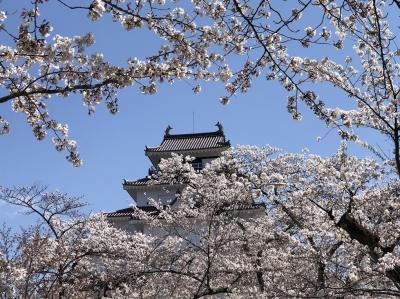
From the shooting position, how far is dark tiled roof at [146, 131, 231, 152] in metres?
28.4

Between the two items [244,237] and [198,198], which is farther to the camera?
[198,198]

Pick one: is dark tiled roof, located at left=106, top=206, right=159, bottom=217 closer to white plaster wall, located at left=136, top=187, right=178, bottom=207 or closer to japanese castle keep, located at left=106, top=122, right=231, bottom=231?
japanese castle keep, located at left=106, top=122, right=231, bottom=231

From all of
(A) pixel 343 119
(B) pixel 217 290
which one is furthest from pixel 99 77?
(B) pixel 217 290

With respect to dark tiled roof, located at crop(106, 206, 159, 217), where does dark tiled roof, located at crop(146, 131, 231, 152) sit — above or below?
above

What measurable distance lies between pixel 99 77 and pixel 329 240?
31.8ft

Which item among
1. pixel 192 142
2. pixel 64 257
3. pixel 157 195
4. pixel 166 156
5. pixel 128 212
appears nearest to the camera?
pixel 64 257

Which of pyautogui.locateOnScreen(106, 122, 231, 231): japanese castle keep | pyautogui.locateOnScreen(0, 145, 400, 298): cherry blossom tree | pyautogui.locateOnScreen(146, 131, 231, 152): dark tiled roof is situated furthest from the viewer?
pyautogui.locateOnScreen(146, 131, 231, 152): dark tiled roof

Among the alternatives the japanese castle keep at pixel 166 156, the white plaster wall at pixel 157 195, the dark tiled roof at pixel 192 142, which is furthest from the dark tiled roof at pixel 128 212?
the dark tiled roof at pixel 192 142

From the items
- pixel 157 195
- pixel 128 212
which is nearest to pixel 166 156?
pixel 157 195

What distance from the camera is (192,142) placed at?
29703mm

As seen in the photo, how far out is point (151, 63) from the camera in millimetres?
4875

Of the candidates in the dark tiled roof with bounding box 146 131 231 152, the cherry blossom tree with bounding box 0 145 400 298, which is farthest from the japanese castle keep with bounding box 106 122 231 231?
the cherry blossom tree with bounding box 0 145 400 298

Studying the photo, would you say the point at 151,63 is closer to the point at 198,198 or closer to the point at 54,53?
the point at 54,53

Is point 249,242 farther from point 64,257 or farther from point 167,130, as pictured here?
point 167,130
